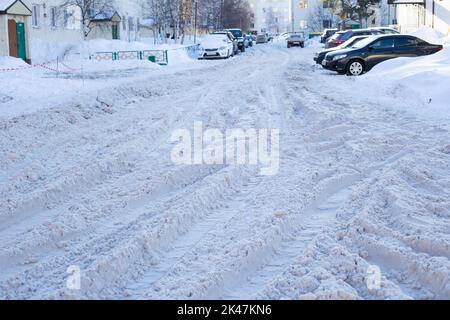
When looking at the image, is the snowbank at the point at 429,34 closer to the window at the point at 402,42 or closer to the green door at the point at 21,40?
the window at the point at 402,42

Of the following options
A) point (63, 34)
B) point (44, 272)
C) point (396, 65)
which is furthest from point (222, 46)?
point (44, 272)

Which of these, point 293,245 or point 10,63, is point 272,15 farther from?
point 293,245

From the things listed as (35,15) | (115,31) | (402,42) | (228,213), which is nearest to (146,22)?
(115,31)

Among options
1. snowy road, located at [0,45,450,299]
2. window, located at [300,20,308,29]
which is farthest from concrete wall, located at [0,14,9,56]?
window, located at [300,20,308,29]

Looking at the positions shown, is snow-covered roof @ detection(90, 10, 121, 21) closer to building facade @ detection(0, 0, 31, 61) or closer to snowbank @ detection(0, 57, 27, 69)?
building facade @ detection(0, 0, 31, 61)

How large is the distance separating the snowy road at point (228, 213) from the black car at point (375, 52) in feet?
39.6

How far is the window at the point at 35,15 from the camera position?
38.1 m

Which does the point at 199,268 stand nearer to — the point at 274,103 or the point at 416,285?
the point at 416,285

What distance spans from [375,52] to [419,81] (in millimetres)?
7396

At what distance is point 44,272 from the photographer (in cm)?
502

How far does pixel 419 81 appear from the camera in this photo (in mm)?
16797

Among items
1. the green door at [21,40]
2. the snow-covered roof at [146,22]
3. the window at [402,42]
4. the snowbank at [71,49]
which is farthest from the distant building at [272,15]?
the window at [402,42]

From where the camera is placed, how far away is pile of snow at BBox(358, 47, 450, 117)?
13.9 metres

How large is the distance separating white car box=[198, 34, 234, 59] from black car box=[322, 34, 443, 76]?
16.7 meters
